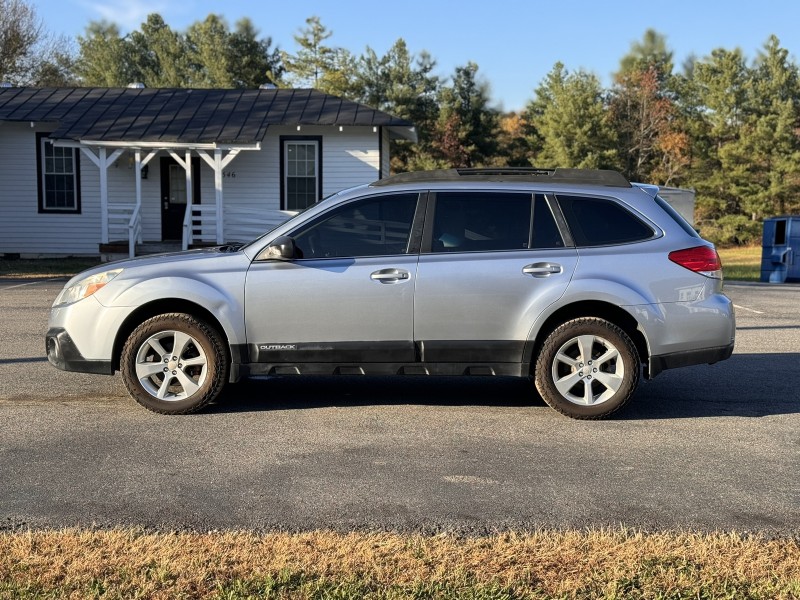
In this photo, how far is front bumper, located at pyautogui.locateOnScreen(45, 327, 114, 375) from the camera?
6.33 metres

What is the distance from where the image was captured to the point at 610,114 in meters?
48.9

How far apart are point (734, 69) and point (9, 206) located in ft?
132

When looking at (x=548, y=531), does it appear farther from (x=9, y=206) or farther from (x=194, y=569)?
(x=9, y=206)

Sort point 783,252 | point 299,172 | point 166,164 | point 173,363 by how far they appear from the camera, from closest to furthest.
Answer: point 173,363 → point 783,252 → point 299,172 → point 166,164

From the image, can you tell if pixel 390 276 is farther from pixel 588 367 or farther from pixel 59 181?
pixel 59 181

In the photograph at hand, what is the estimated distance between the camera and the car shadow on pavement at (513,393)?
672 centimetres

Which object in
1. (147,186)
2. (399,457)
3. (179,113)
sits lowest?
(399,457)

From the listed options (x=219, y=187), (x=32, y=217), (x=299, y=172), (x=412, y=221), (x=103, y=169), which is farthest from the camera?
(x=32, y=217)

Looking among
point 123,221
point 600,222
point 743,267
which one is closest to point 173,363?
point 600,222

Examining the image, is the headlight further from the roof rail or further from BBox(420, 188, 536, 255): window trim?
BBox(420, 188, 536, 255): window trim

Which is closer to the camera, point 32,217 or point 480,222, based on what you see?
point 480,222

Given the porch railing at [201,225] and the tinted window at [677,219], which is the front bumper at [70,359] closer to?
the tinted window at [677,219]

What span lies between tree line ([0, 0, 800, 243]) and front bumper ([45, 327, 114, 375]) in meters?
35.7

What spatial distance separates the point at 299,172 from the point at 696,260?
55.7 feet
